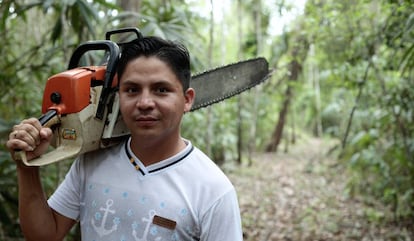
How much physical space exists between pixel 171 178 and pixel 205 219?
0.47 feet

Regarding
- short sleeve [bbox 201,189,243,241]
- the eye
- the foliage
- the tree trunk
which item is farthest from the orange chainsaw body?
the tree trunk

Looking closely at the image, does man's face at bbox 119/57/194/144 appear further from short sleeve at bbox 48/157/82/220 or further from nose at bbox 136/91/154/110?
short sleeve at bbox 48/157/82/220

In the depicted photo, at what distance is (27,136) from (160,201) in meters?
0.36

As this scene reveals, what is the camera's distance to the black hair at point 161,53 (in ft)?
3.52

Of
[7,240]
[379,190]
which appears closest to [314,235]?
[379,190]

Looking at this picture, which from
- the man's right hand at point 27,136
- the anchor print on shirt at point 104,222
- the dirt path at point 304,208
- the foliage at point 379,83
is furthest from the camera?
the dirt path at point 304,208

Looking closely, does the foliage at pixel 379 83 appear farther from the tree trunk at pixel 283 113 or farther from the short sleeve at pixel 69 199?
the tree trunk at pixel 283 113

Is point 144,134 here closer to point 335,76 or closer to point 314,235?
point 314,235

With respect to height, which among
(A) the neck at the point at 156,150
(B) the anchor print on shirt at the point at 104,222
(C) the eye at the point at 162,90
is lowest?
(B) the anchor print on shirt at the point at 104,222

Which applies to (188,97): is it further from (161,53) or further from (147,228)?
(147,228)

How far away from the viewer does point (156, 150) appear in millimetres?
1114

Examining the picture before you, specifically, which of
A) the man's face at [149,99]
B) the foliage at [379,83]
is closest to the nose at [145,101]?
the man's face at [149,99]

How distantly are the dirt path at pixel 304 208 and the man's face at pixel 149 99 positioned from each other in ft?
9.98

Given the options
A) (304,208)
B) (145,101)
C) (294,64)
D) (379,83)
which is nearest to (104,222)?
(145,101)
